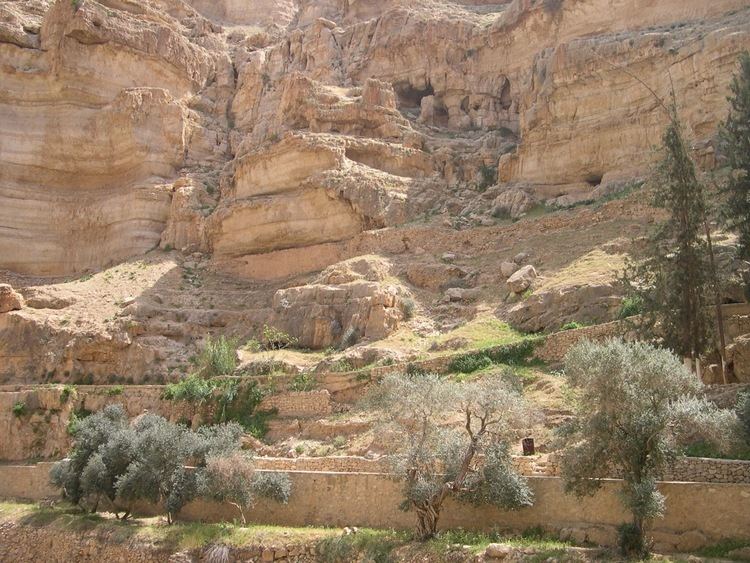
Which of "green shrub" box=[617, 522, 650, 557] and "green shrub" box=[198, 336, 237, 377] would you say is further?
"green shrub" box=[198, 336, 237, 377]

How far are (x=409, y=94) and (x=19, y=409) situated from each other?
29392 millimetres

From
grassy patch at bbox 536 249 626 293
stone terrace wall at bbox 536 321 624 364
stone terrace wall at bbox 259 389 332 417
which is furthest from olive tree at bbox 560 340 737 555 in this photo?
stone terrace wall at bbox 259 389 332 417

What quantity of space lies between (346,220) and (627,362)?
2253 cm

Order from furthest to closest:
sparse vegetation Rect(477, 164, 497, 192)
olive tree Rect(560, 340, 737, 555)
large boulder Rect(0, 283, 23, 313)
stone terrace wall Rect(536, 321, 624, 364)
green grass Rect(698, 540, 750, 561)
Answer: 1. sparse vegetation Rect(477, 164, 497, 192)
2. large boulder Rect(0, 283, 23, 313)
3. stone terrace wall Rect(536, 321, 624, 364)
4. olive tree Rect(560, 340, 737, 555)
5. green grass Rect(698, 540, 750, 561)

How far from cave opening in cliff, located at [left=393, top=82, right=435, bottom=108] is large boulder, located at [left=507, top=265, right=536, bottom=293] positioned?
2233 cm

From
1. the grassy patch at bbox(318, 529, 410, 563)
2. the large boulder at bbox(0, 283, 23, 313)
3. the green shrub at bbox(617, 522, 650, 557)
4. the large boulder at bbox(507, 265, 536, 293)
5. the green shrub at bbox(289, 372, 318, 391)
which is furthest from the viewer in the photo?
the large boulder at bbox(0, 283, 23, 313)

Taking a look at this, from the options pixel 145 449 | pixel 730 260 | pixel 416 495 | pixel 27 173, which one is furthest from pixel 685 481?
pixel 27 173

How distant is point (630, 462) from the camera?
13781 mm

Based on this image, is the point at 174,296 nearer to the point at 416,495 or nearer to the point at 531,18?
the point at 416,495

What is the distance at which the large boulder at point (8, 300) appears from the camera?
3206 cm

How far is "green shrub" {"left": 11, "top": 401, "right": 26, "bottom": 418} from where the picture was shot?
27.8 metres

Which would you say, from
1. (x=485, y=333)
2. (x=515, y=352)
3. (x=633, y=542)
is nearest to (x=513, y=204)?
(x=485, y=333)

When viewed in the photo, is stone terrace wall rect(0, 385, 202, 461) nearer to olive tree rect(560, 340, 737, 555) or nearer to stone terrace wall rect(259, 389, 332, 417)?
stone terrace wall rect(259, 389, 332, 417)

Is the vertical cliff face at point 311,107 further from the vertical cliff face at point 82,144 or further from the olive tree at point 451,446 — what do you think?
the olive tree at point 451,446
